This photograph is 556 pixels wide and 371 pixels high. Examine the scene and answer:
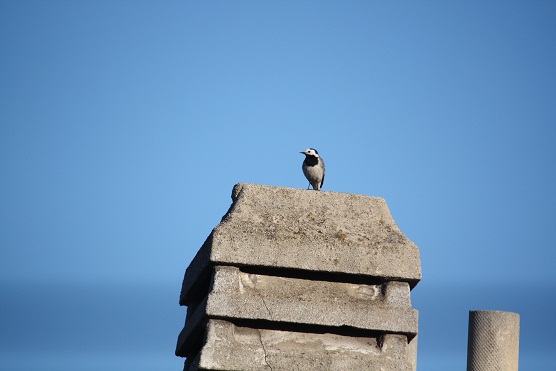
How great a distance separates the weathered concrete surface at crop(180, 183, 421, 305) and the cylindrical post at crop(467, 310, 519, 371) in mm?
2781

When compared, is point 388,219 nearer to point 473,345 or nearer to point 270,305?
point 270,305

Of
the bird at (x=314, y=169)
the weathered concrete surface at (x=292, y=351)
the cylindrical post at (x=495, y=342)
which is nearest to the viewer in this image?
the weathered concrete surface at (x=292, y=351)

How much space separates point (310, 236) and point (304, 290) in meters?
0.30

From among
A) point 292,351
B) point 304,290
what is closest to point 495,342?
point 304,290

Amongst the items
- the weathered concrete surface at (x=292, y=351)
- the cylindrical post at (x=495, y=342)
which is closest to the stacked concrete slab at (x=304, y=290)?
the weathered concrete surface at (x=292, y=351)

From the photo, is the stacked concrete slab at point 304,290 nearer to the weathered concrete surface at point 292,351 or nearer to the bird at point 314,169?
the weathered concrete surface at point 292,351

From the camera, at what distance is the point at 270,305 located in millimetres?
4934

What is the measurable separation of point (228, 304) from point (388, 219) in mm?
1115

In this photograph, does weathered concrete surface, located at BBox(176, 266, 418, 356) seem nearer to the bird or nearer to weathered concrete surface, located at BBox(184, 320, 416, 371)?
weathered concrete surface, located at BBox(184, 320, 416, 371)

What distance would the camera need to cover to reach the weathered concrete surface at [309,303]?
4.92 metres

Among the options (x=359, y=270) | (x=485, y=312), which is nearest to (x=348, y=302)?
(x=359, y=270)

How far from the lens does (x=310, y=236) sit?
514 centimetres

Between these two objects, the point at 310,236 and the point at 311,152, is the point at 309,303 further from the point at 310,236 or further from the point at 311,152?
the point at 311,152

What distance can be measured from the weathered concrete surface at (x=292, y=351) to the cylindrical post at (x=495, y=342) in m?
2.92
